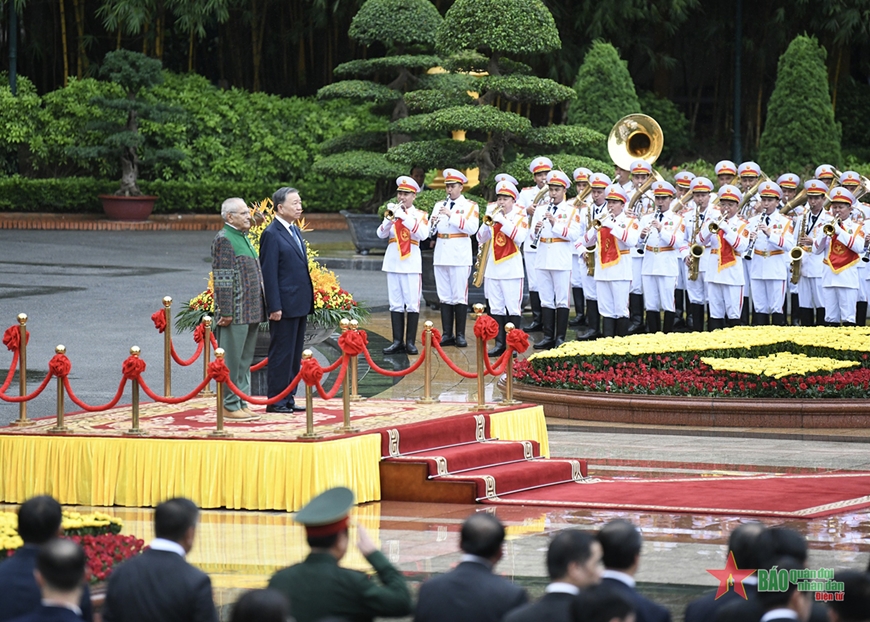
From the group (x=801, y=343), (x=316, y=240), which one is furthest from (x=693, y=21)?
(x=801, y=343)

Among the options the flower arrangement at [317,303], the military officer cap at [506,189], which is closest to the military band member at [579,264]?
the military officer cap at [506,189]

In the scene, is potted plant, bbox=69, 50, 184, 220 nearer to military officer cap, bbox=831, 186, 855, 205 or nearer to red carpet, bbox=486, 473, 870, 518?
military officer cap, bbox=831, 186, 855, 205

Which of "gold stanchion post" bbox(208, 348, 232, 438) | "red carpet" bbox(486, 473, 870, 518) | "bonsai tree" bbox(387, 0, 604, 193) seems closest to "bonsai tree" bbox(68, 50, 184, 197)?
"bonsai tree" bbox(387, 0, 604, 193)

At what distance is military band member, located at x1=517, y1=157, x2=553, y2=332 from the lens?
1772cm

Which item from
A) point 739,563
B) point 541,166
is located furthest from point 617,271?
point 739,563

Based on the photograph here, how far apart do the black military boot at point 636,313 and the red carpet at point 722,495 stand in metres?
7.83

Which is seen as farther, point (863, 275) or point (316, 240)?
point (316, 240)

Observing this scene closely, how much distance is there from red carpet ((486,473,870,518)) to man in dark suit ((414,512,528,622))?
4326 mm

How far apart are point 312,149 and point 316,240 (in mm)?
5022

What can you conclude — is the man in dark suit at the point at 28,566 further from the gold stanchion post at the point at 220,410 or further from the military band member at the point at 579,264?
the military band member at the point at 579,264

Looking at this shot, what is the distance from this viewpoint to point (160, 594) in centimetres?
509

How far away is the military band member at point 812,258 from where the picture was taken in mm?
17359

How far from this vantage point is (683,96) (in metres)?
40.1

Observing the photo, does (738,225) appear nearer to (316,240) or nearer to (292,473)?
(292,473)
